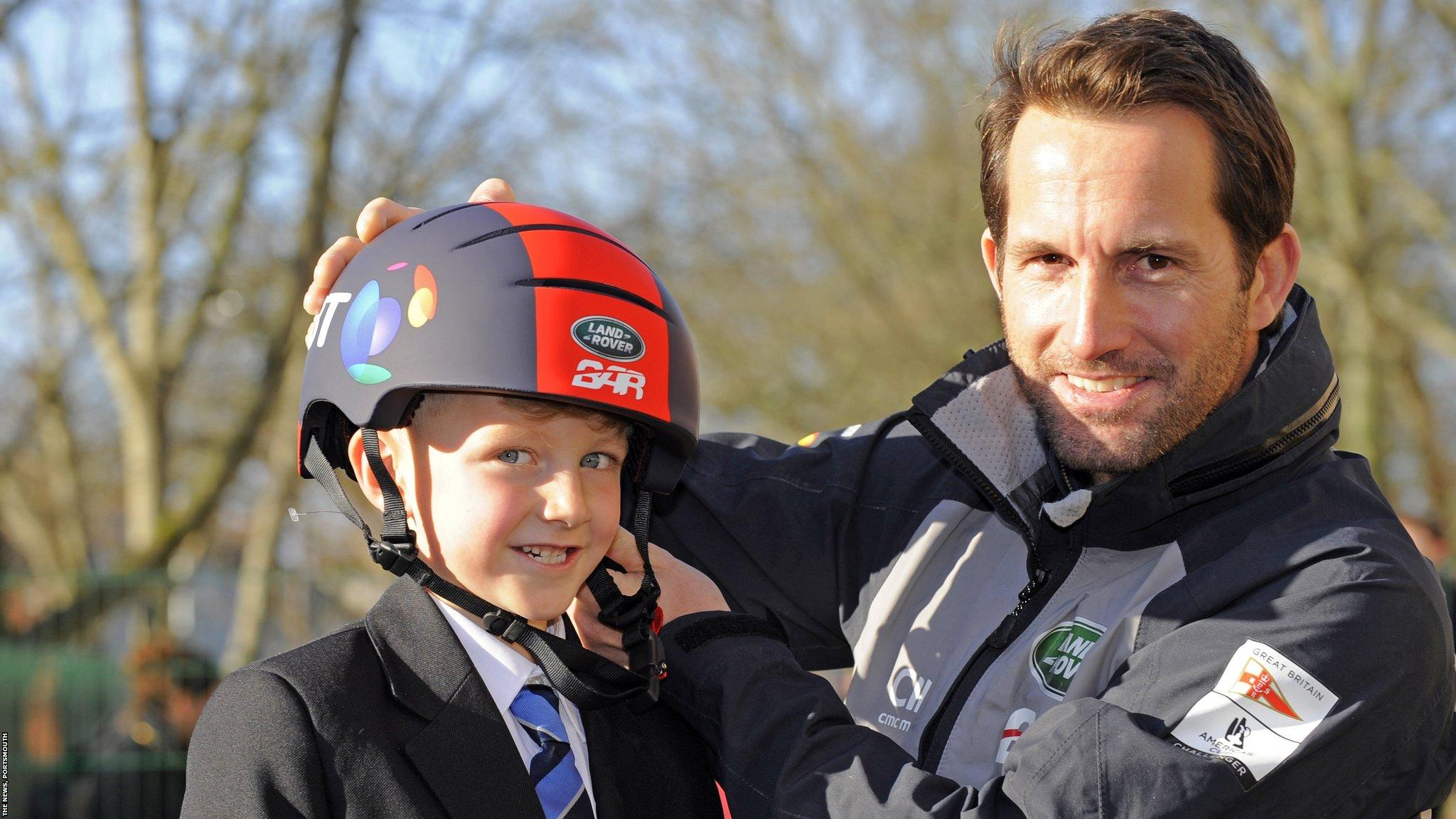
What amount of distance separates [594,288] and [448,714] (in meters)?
0.92

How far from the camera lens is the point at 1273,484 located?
2.90 metres

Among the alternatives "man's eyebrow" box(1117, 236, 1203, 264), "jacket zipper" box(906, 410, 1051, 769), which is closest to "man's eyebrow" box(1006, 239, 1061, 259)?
"man's eyebrow" box(1117, 236, 1203, 264)

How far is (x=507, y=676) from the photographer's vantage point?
2869 millimetres

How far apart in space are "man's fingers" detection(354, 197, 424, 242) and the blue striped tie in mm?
1114

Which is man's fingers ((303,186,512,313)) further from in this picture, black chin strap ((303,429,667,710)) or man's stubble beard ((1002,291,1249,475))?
man's stubble beard ((1002,291,1249,475))

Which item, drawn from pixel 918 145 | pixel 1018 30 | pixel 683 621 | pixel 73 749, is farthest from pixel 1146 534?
pixel 918 145

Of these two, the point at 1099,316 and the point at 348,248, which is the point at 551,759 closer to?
the point at 348,248

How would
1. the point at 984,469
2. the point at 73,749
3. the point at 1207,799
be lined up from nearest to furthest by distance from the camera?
the point at 1207,799 < the point at 984,469 < the point at 73,749

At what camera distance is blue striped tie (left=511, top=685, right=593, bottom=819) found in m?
2.78

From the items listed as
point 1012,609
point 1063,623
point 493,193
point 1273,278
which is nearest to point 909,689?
point 1012,609

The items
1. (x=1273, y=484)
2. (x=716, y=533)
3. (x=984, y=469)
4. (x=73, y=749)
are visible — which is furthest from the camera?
(x=73, y=749)

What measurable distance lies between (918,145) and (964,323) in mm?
2212

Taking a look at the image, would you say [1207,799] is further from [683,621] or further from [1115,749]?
[683,621]

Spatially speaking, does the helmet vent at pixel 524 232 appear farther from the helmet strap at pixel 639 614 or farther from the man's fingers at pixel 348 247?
the helmet strap at pixel 639 614
